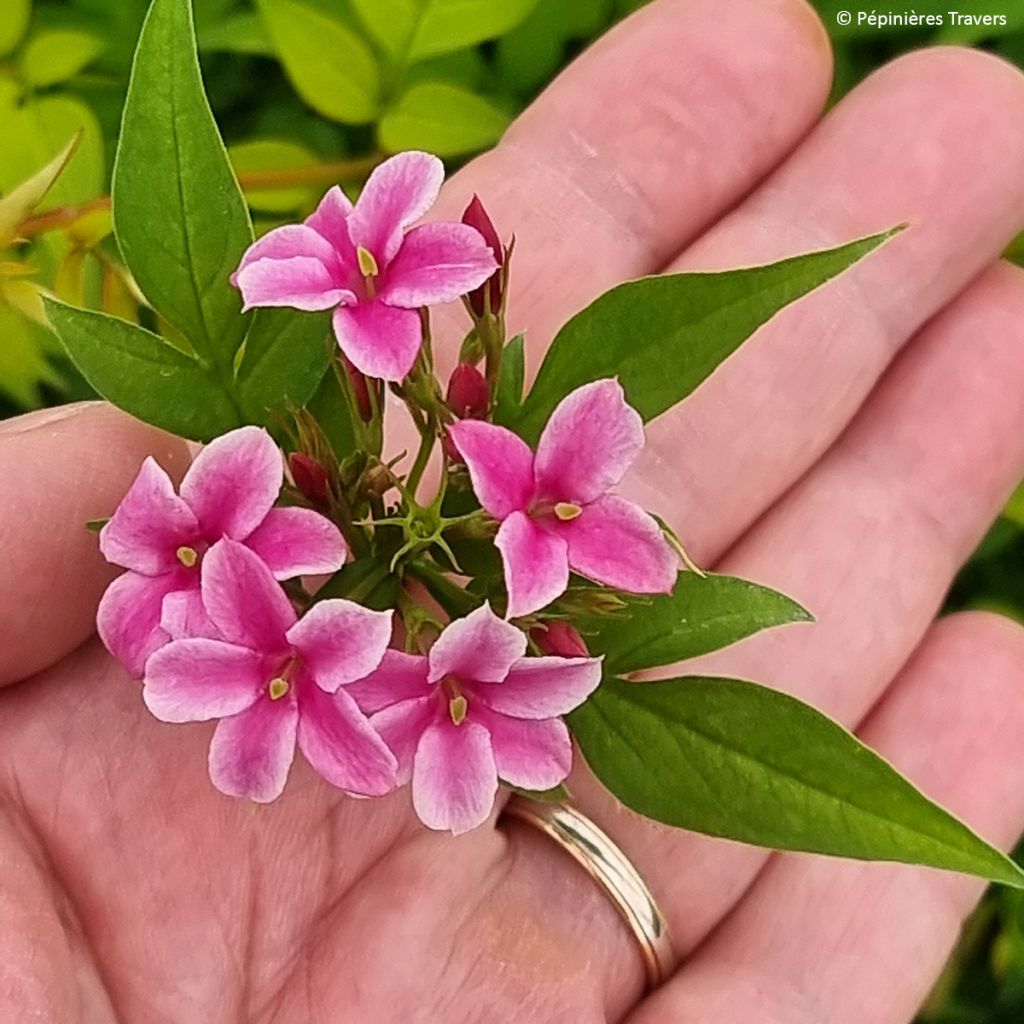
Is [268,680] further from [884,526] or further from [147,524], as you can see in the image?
[884,526]

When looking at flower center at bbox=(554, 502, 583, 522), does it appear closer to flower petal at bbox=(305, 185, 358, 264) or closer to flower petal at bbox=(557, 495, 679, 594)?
flower petal at bbox=(557, 495, 679, 594)

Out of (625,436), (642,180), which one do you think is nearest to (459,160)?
(642,180)

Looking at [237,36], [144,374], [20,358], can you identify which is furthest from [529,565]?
[237,36]

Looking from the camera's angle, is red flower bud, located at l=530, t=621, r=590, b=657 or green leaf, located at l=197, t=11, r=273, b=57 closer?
red flower bud, located at l=530, t=621, r=590, b=657

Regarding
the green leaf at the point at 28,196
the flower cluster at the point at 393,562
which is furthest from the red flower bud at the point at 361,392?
the green leaf at the point at 28,196

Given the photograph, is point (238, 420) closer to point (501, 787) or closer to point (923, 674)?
point (501, 787)

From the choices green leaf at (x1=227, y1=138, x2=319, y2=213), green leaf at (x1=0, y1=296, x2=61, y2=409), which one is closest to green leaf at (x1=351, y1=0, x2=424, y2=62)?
green leaf at (x1=227, y1=138, x2=319, y2=213)
